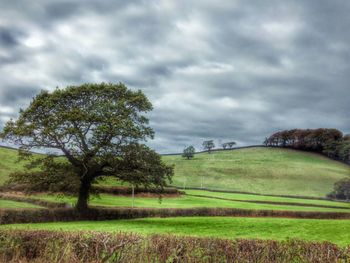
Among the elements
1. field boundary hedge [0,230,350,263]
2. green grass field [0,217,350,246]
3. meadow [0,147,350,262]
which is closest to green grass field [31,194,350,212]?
meadow [0,147,350,262]

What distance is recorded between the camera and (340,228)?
132 feet

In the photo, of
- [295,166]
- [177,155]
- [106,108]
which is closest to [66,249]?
[106,108]

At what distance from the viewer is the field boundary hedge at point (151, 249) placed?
1294 cm

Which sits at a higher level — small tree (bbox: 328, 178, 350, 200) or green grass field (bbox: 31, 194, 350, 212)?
small tree (bbox: 328, 178, 350, 200)

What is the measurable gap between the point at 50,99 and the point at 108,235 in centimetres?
3327

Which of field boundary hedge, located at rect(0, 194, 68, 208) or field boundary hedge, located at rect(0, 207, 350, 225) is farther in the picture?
field boundary hedge, located at rect(0, 194, 68, 208)

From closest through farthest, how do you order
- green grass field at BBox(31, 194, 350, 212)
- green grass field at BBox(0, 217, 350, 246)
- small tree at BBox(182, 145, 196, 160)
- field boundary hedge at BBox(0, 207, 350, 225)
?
green grass field at BBox(0, 217, 350, 246)
field boundary hedge at BBox(0, 207, 350, 225)
green grass field at BBox(31, 194, 350, 212)
small tree at BBox(182, 145, 196, 160)

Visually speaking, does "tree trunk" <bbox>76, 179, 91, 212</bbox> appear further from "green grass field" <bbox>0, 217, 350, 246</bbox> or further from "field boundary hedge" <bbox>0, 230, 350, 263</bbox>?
"field boundary hedge" <bbox>0, 230, 350, 263</bbox>

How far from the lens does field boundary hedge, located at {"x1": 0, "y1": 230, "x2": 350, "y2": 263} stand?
42.4ft

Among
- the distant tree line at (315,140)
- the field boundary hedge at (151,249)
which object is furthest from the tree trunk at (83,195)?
the distant tree line at (315,140)

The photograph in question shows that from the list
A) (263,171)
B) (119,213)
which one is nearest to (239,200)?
(119,213)

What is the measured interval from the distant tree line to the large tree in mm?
137999

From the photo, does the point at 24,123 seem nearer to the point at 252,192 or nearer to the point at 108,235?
the point at 108,235

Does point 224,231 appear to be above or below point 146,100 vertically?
below
